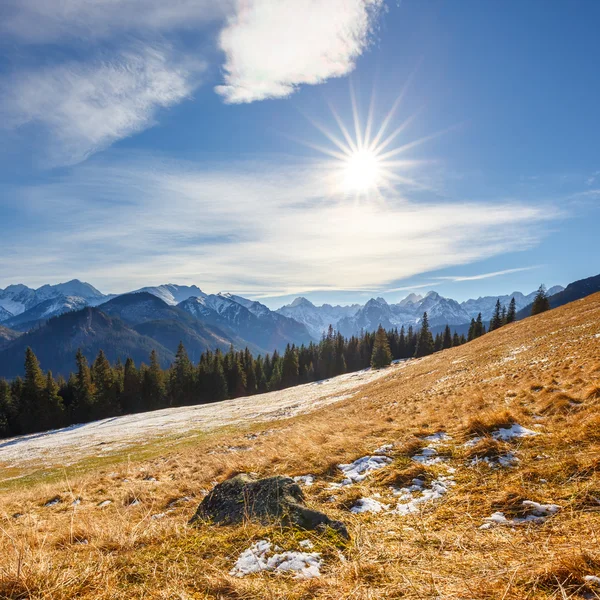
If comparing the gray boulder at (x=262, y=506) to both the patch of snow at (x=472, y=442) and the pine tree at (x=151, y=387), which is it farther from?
the pine tree at (x=151, y=387)

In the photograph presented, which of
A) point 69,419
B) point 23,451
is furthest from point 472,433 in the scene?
point 69,419

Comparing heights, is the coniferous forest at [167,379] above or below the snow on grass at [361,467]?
below

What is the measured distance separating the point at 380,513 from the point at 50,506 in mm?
10852

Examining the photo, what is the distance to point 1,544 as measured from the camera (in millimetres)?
3656

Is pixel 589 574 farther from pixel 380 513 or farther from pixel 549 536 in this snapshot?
pixel 380 513

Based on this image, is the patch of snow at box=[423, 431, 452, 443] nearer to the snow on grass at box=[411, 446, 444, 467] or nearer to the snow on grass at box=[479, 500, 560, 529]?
the snow on grass at box=[411, 446, 444, 467]

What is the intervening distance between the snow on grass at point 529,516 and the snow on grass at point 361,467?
256 centimetres

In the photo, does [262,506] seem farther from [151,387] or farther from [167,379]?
[167,379]

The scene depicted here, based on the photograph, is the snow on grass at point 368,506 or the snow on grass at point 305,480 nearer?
the snow on grass at point 368,506

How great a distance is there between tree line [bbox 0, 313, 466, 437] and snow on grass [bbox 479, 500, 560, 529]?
77.4m

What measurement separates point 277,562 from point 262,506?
1.28m

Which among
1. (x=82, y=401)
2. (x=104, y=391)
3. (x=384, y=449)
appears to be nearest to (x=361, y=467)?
(x=384, y=449)

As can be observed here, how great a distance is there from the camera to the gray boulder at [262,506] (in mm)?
3896

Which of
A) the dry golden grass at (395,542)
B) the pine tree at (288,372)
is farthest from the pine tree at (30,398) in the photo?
the dry golden grass at (395,542)
